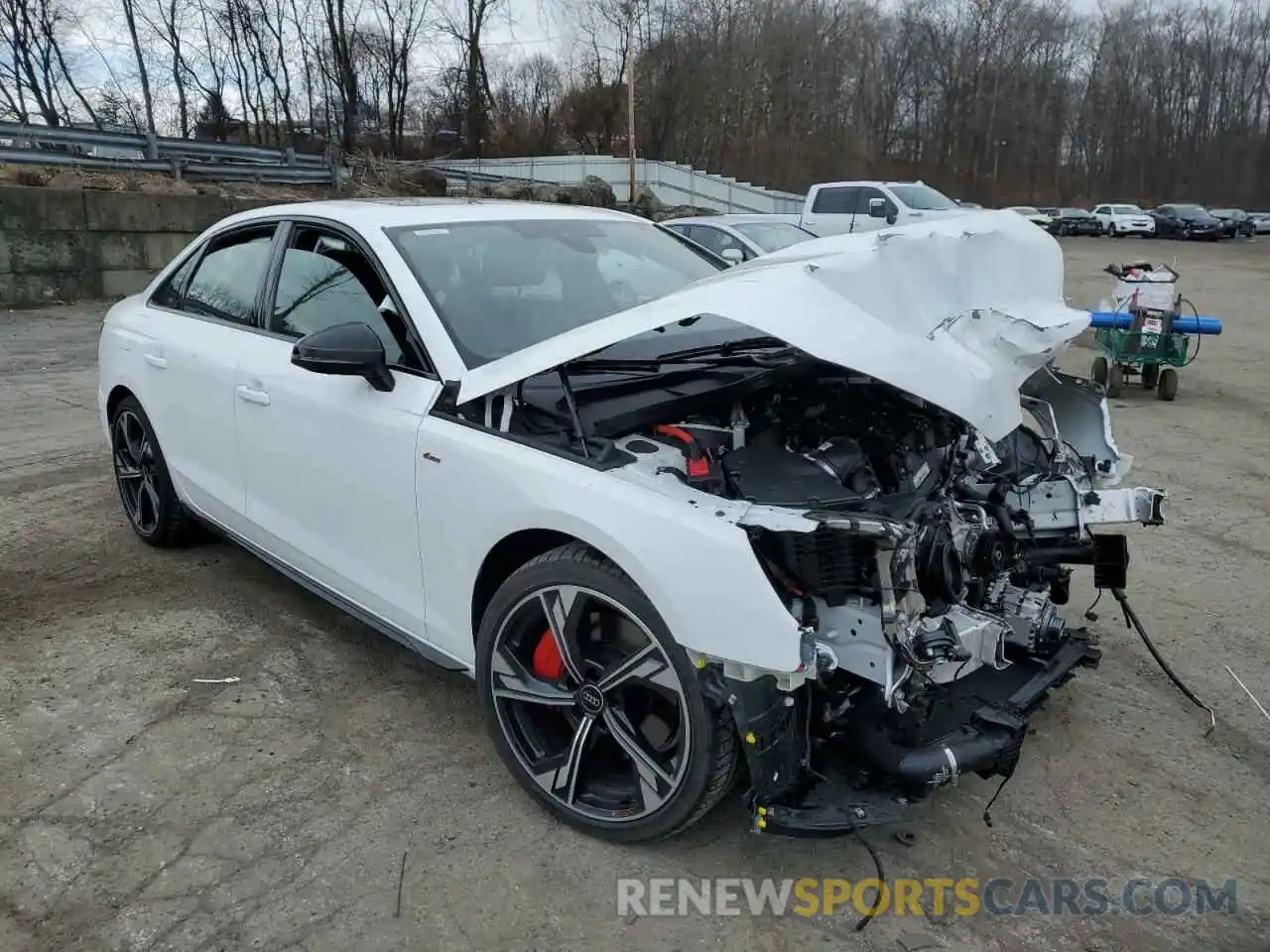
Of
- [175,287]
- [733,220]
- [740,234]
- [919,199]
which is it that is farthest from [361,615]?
[919,199]

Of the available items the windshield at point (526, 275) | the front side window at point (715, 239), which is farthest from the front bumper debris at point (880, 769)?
the front side window at point (715, 239)

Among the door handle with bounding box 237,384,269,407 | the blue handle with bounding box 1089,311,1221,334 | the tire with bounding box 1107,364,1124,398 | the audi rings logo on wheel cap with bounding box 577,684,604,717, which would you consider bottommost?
the tire with bounding box 1107,364,1124,398

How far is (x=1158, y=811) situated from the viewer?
9.28ft

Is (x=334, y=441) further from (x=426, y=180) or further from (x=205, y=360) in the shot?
(x=426, y=180)

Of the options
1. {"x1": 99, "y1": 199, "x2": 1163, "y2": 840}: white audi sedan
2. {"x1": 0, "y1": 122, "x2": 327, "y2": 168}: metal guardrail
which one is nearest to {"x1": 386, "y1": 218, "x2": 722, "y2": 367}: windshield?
{"x1": 99, "y1": 199, "x2": 1163, "y2": 840}: white audi sedan

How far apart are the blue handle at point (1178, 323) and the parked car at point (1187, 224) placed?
122 ft

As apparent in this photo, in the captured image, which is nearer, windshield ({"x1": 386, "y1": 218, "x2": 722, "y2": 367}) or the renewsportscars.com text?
the renewsportscars.com text

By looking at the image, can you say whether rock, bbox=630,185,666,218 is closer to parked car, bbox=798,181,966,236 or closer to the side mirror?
parked car, bbox=798,181,966,236

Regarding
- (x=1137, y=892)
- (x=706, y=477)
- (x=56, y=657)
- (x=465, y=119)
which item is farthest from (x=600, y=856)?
(x=465, y=119)

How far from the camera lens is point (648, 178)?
32.9 m

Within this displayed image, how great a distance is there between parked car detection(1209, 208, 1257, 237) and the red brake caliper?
1830 inches

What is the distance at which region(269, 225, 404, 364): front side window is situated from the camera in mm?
3211

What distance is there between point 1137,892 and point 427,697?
2334 millimetres

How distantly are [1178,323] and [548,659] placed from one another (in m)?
8.07
